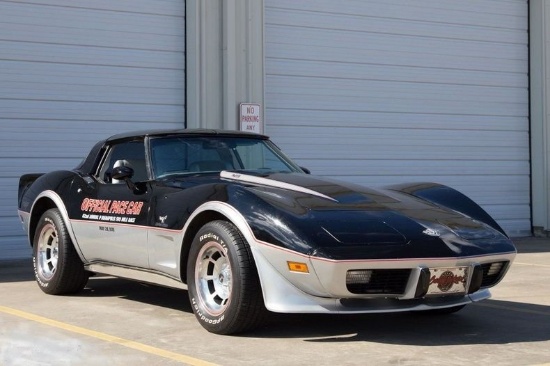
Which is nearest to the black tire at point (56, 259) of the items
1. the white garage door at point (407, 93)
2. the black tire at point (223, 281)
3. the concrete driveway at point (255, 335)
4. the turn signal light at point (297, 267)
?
the concrete driveway at point (255, 335)

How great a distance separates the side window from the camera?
23.5ft

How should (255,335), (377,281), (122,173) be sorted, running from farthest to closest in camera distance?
(122,173)
(255,335)
(377,281)

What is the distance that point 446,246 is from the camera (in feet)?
19.2

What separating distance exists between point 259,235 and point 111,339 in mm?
1070

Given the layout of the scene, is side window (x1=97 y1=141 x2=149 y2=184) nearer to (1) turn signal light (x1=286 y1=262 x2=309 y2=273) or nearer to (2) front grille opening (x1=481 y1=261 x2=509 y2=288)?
(1) turn signal light (x1=286 y1=262 x2=309 y2=273)

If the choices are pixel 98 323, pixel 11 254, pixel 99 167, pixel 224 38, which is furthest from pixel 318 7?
pixel 98 323

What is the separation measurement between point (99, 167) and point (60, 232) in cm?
59

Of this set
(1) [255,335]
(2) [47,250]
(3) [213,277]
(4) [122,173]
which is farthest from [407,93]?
(1) [255,335]

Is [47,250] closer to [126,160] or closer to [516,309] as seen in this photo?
[126,160]

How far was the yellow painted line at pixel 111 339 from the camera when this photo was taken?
5.19 m

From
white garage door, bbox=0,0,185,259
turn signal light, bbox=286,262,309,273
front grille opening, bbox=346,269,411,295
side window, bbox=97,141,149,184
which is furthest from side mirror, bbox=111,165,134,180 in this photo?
white garage door, bbox=0,0,185,259

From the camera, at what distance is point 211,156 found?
281 inches

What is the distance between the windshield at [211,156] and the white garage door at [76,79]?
4.92 m

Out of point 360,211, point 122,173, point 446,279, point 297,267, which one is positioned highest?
point 122,173
